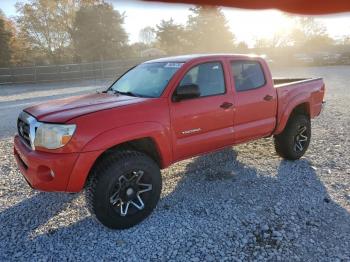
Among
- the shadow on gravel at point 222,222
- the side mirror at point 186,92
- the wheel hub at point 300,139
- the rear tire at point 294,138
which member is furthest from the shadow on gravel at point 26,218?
the wheel hub at point 300,139

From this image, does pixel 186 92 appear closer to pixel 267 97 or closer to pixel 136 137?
pixel 136 137

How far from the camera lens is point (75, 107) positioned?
3.59 metres

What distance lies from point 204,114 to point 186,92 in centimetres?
44

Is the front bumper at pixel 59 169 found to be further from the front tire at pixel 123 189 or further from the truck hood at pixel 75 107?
the truck hood at pixel 75 107

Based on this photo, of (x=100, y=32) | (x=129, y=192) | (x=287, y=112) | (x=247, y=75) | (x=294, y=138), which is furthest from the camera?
(x=100, y=32)

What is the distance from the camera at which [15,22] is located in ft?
112

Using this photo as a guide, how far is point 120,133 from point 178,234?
1.20m

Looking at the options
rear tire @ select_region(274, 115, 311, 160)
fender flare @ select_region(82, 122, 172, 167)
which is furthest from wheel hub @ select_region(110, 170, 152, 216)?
rear tire @ select_region(274, 115, 311, 160)

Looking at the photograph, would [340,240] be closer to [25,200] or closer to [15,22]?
[25,200]

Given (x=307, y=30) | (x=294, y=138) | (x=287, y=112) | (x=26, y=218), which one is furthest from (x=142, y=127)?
(x=307, y=30)

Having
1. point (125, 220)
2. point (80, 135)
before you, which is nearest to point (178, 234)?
point (125, 220)

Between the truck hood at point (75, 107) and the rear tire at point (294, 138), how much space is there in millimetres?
2648

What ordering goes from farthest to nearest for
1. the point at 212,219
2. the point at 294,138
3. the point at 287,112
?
1. the point at 294,138
2. the point at 287,112
3. the point at 212,219

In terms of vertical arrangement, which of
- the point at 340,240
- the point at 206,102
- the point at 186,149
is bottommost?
the point at 340,240
